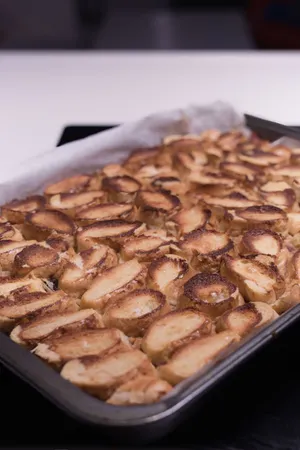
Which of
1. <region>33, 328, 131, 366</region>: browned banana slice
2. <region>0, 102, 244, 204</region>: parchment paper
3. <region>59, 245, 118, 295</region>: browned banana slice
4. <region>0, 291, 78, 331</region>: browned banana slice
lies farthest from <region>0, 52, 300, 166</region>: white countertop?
<region>33, 328, 131, 366</region>: browned banana slice

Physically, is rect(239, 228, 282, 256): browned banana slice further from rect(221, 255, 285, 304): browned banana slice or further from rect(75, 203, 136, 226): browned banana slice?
rect(75, 203, 136, 226): browned banana slice

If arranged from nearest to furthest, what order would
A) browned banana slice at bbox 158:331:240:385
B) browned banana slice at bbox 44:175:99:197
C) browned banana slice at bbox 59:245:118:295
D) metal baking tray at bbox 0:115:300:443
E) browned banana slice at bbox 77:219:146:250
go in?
metal baking tray at bbox 0:115:300:443 → browned banana slice at bbox 158:331:240:385 → browned banana slice at bbox 59:245:118:295 → browned banana slice at bbox 77:219:146:250 → browned banana slice at bbox 44:175:99:197

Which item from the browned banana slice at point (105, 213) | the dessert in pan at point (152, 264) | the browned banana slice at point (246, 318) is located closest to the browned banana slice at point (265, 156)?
the dessert in pan at point (152, 264)

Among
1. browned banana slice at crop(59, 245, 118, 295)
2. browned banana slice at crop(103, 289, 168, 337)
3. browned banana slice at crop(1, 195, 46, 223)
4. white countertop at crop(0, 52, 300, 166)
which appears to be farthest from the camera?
white countertop at crop(0, 52, 300, 166)

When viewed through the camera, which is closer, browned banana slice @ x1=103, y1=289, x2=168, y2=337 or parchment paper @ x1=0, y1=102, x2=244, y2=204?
browned banana slice @ x1=103, y1=289, x2=168, y2=337

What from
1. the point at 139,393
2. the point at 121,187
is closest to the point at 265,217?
the point at 121,187

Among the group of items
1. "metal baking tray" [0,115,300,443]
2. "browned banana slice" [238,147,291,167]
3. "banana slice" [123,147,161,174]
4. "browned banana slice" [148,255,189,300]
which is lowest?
"banana slice" [123,147,161,174]

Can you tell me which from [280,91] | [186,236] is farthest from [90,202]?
[280,91]

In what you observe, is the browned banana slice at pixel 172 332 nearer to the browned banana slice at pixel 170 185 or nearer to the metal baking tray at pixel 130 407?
the metal baking tray at pixel 130 407
